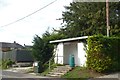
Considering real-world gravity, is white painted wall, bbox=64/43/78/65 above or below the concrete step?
above

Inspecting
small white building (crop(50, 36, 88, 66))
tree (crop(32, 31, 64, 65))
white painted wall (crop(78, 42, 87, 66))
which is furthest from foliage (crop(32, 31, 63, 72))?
white painted wall (crop(78, 42, 87, 66))

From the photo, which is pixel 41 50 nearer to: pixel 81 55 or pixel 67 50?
pixel 67 50

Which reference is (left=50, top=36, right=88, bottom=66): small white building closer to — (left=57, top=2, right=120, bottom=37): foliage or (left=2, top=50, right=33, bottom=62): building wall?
(left=57, top=2, right=120, bottom=37): foliage

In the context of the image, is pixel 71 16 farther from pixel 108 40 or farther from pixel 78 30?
pixel 108 40

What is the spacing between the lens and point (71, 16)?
37688mm

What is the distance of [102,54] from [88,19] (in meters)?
12.8

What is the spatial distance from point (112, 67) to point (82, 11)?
13897mm

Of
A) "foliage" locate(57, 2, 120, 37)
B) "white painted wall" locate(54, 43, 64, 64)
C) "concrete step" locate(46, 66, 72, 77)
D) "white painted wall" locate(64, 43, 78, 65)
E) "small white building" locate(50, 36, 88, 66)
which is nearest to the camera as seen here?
"concrete step" locate(46, 66, 72, 77)

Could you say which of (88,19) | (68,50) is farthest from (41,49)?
(88,19)

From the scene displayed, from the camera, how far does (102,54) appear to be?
72.4ft

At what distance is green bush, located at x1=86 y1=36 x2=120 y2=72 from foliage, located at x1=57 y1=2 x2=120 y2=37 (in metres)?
7.17

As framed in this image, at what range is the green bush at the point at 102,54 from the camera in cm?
2191

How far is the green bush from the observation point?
71.9 ft

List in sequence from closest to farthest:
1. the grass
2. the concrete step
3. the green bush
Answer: the grass < the green bush < the concrete step
